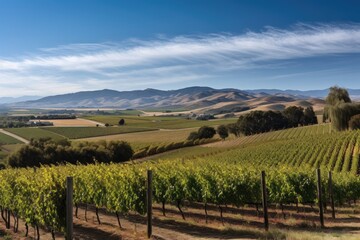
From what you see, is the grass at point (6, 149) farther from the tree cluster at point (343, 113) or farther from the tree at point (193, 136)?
the tree cluster at point (343, 113)

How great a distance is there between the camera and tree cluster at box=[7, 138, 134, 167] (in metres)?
69.2

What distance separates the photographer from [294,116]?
118 meters

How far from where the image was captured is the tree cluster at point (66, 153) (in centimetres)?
6919

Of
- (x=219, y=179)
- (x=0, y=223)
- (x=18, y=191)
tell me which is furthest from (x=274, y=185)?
(x=0, y=223)

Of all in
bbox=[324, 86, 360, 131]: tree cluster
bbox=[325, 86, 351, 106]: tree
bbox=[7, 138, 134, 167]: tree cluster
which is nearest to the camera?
bbox=[7, 138, 134, 167]: tree cluster

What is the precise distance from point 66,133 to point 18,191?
11037 cm

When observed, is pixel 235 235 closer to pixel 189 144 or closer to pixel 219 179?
pixel 219 179

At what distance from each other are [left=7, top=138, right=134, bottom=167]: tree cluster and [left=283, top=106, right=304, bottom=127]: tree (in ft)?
192

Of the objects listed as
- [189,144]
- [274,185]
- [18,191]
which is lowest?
[189,144]

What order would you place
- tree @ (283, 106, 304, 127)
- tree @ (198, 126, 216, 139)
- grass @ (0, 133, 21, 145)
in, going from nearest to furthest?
grass @ (0, 133, 21, 145) → tree @ (198, 126, 216, 139) → tree @ (283, 106, 304, 127)

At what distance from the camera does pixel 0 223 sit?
18844 millimetres

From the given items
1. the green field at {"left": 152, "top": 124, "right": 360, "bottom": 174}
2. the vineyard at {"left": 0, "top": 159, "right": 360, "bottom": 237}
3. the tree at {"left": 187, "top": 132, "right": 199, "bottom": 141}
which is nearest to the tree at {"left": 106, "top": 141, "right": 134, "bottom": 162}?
the tree at {"left": 187, "top": 132, "right": 199, "bottom": 141}

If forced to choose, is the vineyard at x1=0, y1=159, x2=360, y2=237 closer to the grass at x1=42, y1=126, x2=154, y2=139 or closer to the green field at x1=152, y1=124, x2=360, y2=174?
the green field at x1=152, y1=124, x2=360, y2=174

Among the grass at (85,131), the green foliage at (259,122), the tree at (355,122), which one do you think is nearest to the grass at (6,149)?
the grass at (85,131)
